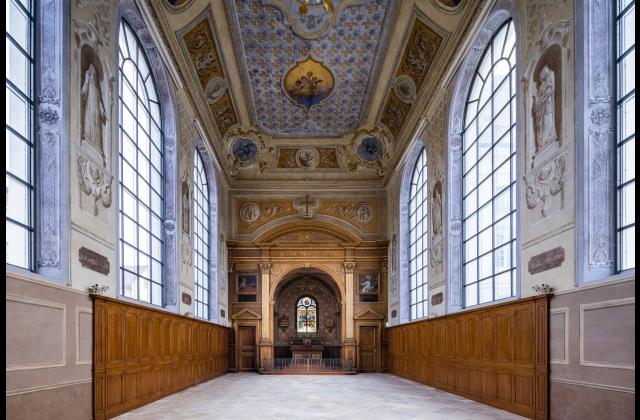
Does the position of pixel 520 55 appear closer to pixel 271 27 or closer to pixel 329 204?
pixel 271 27

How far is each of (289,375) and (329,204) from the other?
812 centimetres

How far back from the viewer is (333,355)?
3641 cm

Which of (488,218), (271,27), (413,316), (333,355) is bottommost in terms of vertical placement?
(333,355)

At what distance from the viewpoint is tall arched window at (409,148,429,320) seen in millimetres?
19703

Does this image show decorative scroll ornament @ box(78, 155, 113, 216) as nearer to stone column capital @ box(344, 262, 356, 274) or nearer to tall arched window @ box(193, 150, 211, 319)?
tall arched window @ box(193, 150, 211, 319)

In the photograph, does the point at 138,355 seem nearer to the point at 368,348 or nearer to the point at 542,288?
the point at 542,288

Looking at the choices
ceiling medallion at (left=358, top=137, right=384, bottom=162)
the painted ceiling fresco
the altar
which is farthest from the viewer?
the altar

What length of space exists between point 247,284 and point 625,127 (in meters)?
20.4

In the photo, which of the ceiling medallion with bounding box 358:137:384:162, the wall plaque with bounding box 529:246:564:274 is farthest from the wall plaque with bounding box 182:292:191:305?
the ceiling medallion with bounding box 358:137:384:162

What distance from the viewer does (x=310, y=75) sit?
20250mm

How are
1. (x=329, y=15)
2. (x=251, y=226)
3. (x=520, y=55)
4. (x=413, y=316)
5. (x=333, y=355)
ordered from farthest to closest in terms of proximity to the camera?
(x=333, y=355) < (x=251, y=226) < (x=413, y=316) < (x=329, y=15) < (x=520, y=55)

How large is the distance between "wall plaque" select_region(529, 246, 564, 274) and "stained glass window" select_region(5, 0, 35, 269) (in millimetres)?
8216

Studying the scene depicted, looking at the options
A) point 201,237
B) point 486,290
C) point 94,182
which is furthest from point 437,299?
point 94,182

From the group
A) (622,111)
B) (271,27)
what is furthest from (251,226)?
(622,111)
